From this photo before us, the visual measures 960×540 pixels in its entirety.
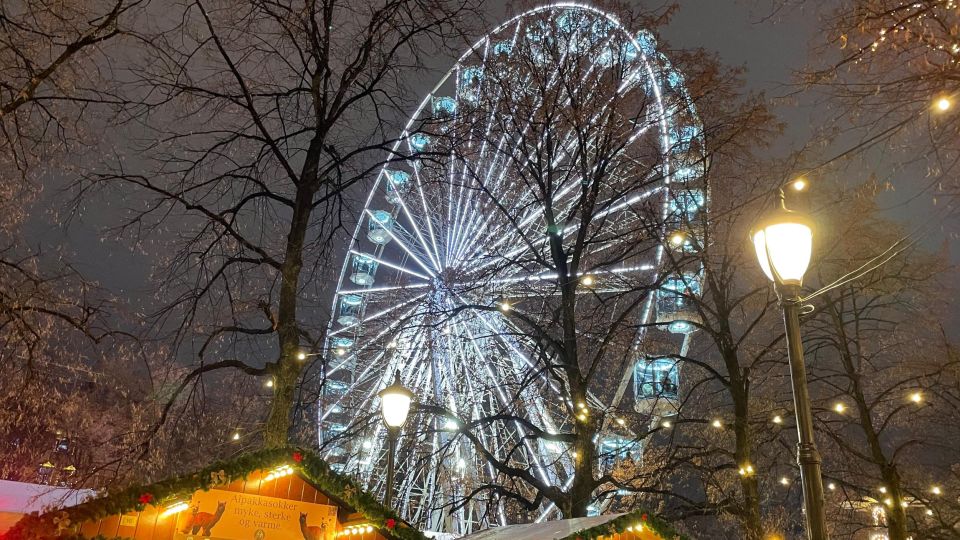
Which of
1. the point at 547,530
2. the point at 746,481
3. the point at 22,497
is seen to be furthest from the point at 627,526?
the point at 22,497

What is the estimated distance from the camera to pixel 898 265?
15055mm

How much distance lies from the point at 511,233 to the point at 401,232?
3846 mm

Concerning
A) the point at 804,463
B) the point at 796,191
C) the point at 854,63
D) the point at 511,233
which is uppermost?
the point at 511,233

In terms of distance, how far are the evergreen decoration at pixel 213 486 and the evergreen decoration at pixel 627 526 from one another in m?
1.46

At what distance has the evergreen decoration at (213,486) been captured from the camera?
4969 millimetres

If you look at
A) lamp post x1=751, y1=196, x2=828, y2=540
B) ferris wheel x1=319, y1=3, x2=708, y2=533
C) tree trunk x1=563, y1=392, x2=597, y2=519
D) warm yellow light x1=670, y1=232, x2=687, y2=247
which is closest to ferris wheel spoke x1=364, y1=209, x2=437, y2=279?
ferris wheel x1=319, y1=3, x2=708, y2=533

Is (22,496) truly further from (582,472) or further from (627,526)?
(627,526)

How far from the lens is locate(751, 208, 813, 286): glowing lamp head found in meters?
4.61

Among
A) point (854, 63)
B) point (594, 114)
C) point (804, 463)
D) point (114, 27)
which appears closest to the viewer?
point (804, 463)

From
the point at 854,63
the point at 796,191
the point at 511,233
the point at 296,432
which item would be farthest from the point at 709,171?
the point at 296,432

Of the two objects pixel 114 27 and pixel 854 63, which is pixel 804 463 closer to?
pixel 854 63

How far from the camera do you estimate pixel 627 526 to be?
688 centimetres

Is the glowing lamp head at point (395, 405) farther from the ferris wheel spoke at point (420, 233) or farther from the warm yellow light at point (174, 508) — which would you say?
the ferris wheel spoke at point (420, 233)

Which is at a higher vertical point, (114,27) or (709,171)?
(709,171)
